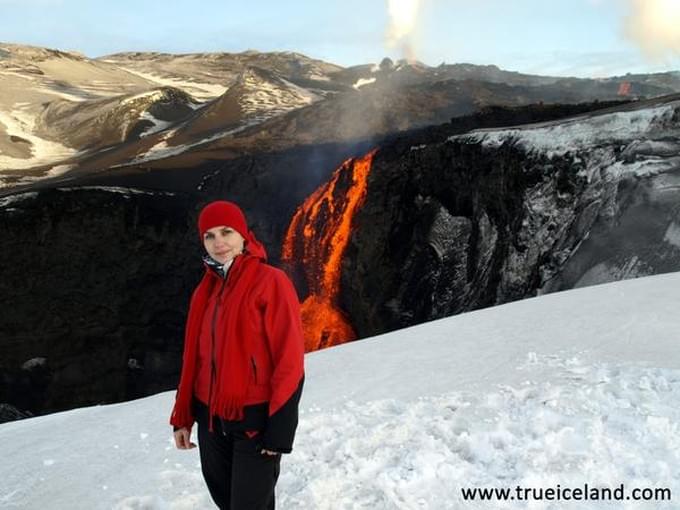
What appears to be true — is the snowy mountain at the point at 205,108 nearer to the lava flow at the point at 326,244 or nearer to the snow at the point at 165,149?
the snow at the point at 165,149

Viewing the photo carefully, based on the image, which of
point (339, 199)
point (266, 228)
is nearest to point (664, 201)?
point (339, 199)

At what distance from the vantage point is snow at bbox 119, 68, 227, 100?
378 feet

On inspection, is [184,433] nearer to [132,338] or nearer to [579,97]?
[132,338]

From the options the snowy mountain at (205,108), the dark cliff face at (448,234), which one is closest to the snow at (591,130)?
the dark cliff face at (448,234)

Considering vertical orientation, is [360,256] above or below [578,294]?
below

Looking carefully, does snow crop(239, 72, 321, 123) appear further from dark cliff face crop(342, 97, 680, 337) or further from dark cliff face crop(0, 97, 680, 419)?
dark cliff face crop(342, 97, 680, 337)

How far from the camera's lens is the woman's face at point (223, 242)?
284 centimetres

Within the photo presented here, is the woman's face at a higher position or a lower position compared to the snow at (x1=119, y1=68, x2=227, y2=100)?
lower

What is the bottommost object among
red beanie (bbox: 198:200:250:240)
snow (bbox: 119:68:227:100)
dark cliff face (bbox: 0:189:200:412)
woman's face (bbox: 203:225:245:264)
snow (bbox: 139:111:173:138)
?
dark cliff face (bbox: 0:189:200:412)

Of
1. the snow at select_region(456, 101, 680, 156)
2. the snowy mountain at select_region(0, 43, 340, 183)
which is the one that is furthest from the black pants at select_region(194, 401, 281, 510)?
the snowy mountain at select_region(0, 43, 340, 183)

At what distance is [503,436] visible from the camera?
419 cm

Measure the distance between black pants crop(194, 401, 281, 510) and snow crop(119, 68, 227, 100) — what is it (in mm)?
117052

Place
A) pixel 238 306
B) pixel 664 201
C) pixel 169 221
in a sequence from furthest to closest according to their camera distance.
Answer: pixel 169 221 < pixel 664 201 < pixel 238 306

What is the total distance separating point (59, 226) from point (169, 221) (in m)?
6.28
